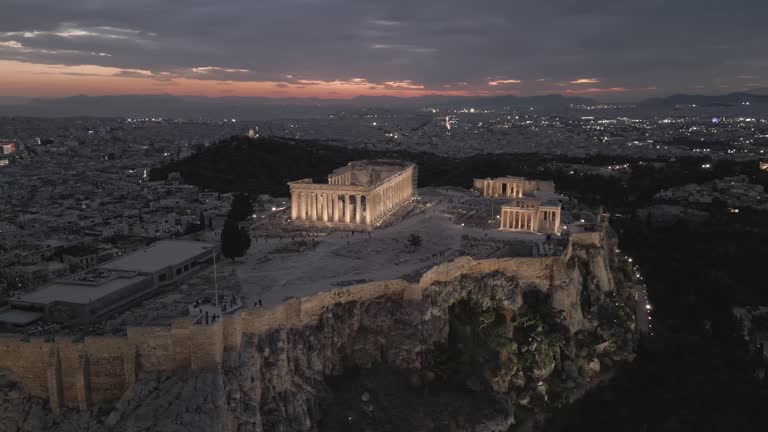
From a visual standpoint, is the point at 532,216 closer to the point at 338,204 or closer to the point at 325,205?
the point at 338,204

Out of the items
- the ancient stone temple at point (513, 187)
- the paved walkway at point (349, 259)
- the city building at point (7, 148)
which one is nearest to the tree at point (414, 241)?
the paved walkway at point (349, 259)

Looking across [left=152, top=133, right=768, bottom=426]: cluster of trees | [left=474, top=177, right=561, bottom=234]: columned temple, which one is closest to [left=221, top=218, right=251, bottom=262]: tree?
[left=152, top=133, right=768, bottom=426]: cluster of trees

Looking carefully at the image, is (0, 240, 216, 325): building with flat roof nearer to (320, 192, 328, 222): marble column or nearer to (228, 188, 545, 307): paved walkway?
(228, 188, 545, 307): paved walkway

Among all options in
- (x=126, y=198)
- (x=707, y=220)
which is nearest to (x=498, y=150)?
(x=707, y=220)

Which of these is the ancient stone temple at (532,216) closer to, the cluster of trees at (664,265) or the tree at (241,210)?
the cluster of trees at (664,265)

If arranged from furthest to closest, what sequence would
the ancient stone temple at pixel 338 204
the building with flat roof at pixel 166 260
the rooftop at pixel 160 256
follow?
1. the ancient stone temple at pixel 338 204
2. the rooftop at pixel 160 256
3. the building with flat roof at pixel 166 260

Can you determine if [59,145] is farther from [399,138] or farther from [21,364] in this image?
[21,364]
